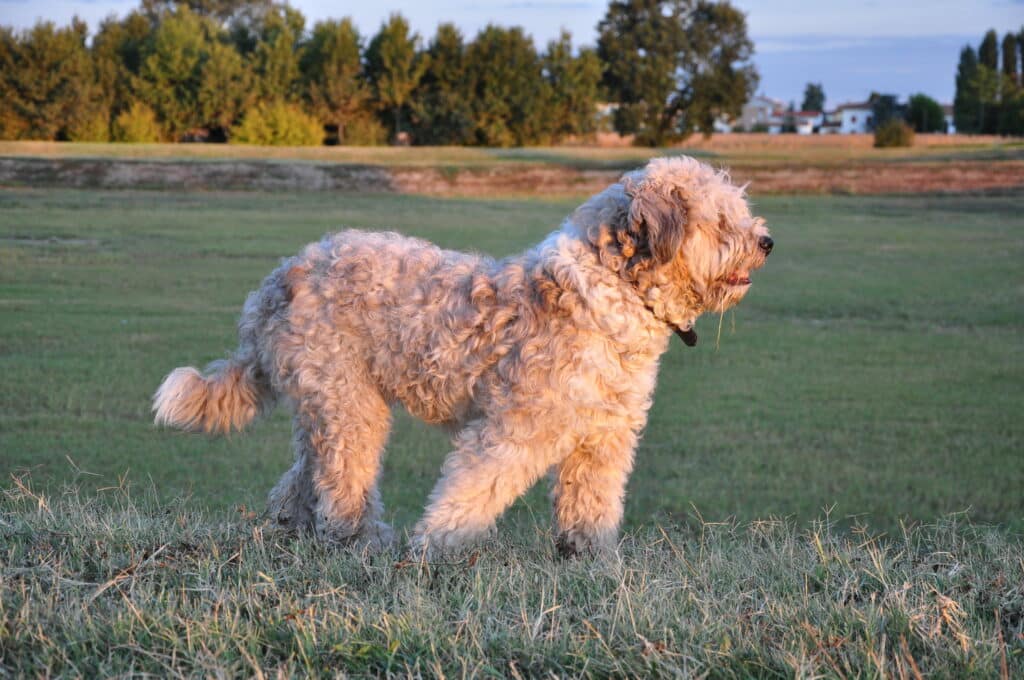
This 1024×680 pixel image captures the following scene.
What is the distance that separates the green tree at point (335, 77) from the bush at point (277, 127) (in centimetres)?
212

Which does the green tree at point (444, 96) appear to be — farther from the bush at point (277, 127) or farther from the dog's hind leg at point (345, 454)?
the dog's hind leg at point (345, 454)

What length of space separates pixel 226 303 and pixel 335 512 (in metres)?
12.5

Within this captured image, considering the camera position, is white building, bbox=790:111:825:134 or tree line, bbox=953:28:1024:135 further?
white building, bbox=790:111:825:134

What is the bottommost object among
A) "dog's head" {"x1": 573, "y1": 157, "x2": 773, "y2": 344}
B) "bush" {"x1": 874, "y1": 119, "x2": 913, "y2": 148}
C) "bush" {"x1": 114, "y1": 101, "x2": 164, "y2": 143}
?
"dog's head" {"x1": 573, "y1": 157, "x2": 773, "y2": 344}

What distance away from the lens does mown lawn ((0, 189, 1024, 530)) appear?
33.9 feet

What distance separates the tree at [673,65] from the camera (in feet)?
268

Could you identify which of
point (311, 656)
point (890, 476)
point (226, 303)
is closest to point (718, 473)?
point (890, 476)

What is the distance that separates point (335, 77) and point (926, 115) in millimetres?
65946

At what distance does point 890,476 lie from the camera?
11.2 meters

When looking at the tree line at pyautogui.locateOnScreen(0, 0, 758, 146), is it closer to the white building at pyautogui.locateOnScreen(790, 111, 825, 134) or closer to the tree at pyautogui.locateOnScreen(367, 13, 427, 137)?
the tree at pyautogui.locateOnScreen(367, 13, 427, 137)

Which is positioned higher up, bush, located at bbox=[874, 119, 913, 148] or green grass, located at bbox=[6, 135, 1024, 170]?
bush, located at bbox=[874, 119, 913, 148]

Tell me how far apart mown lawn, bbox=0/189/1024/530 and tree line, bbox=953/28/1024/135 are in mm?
61371

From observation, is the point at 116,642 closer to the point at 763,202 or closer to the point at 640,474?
the point at 640,474

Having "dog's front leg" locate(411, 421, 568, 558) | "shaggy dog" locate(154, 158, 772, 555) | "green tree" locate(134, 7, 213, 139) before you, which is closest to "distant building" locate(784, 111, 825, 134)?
"green tree" locate(134, 7, 213, 139)
